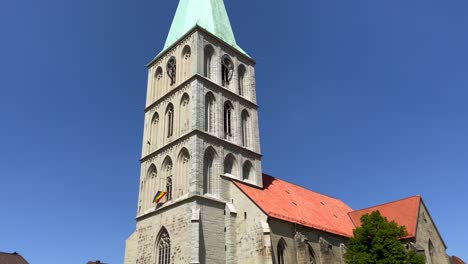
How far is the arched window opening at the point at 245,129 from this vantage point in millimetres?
32312

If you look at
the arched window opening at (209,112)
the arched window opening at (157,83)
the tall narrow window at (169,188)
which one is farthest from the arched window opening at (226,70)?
the tall narrow window at (169,188)

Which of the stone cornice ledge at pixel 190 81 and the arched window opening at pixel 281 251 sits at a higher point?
the stone cornice ledge at pixel 190 81

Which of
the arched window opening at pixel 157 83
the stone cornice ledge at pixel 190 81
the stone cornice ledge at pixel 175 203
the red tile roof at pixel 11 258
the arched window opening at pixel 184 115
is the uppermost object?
the arched window opening at pixel 157 83

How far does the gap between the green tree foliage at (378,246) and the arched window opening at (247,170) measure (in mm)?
9610

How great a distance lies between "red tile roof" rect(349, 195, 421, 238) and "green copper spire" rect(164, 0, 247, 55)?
20181 millimetres

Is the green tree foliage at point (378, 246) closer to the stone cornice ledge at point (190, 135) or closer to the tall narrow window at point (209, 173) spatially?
the tall narrow window at point (209, 173)

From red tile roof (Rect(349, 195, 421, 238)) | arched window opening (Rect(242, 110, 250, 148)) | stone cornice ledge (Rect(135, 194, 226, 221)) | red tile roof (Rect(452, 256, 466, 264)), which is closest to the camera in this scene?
stone cornice ledge (Rect(135, 194, 226, 221))

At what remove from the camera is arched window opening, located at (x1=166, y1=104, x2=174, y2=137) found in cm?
3077

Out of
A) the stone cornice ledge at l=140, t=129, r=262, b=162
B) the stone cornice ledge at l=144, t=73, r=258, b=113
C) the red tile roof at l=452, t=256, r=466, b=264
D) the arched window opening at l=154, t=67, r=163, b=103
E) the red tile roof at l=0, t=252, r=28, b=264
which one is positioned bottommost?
the red tile roof at l=452, t=256, r=466, b=264

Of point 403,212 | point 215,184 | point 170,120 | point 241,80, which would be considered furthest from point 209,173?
point 403,212

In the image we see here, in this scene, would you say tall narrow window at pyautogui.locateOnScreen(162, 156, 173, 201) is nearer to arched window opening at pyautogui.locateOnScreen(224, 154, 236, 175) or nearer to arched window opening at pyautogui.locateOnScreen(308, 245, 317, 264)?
arched window opening at pyautogui.locateOnScreen(224, 154, 236, 175)

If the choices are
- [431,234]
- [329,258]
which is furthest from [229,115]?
[431,234]

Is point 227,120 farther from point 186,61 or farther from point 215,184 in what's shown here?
point 215,184

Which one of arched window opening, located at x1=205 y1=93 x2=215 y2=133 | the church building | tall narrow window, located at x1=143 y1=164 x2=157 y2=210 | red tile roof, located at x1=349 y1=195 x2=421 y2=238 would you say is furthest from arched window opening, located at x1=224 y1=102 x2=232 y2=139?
red tile roof, located at x1=349 y1=195 x2=421 y2=238
